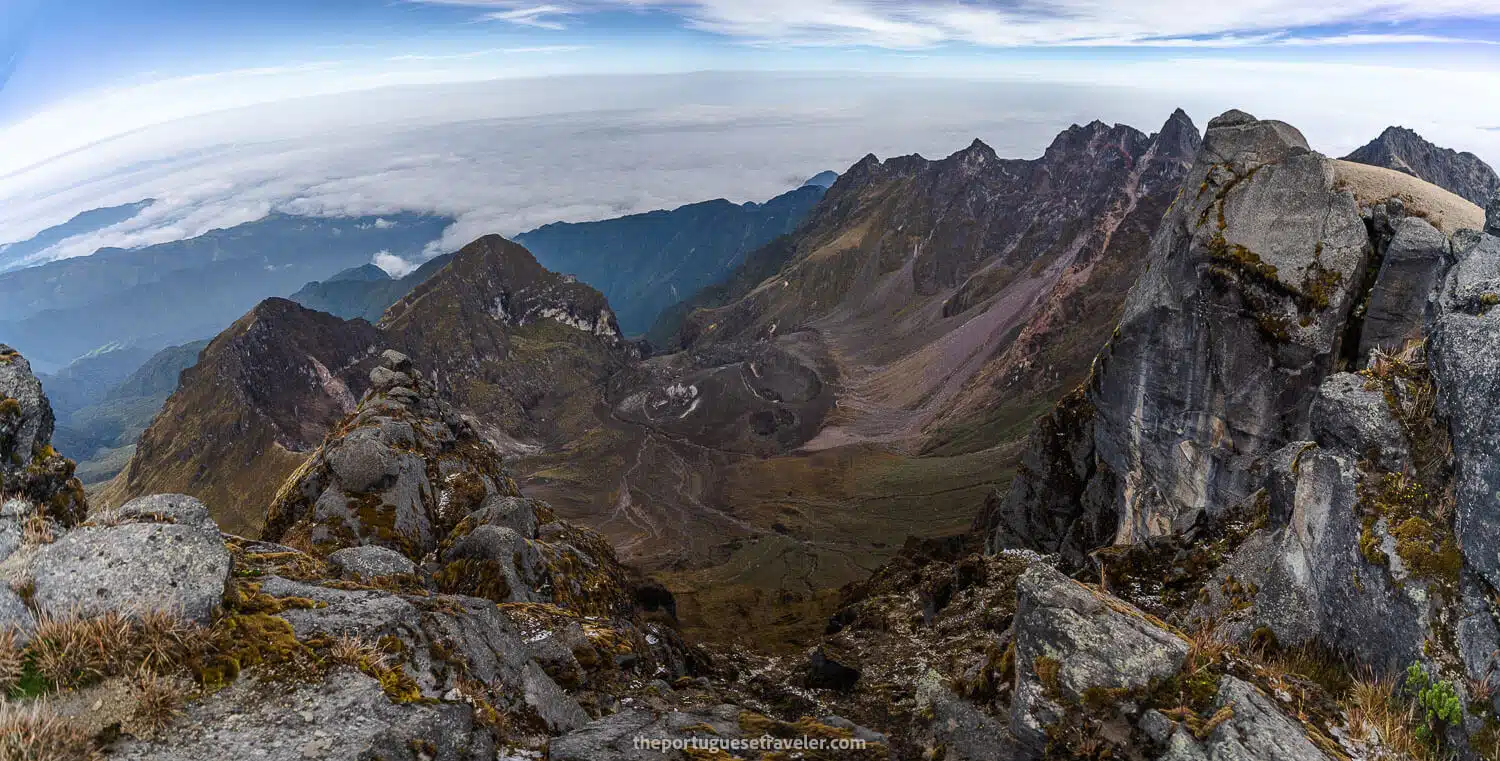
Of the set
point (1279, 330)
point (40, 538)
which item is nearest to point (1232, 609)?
point (40, 538)

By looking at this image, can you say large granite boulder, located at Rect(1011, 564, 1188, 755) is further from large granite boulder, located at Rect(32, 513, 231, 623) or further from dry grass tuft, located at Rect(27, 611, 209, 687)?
large granite boulder, located at Rect(32, 513, 231, 623)

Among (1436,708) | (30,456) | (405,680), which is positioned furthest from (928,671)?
(30,456)

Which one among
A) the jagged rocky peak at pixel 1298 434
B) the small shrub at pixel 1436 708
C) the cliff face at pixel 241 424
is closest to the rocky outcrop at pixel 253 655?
the jagged rocky peak at pixel 1298 434

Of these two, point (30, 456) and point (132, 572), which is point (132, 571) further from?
point (30, 456)

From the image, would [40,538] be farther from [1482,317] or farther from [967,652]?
[967,652]

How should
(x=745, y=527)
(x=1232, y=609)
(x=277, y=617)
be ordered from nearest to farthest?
(x=277, y=617) < (x=1232, y=609) < (x=745, y=527)

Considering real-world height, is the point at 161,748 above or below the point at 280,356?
above

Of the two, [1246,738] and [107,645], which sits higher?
[107,645]

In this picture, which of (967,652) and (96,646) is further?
(967,652)
